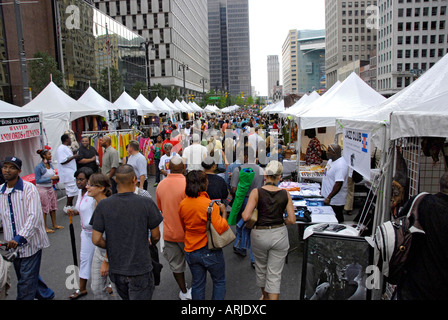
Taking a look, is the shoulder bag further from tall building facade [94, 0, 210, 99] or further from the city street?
tall building facade [94, 0, 210, 99]

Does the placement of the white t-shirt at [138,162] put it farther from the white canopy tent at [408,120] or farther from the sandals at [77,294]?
the white canopy tent at [408,120]

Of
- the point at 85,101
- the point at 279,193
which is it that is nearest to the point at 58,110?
the point at 85,101

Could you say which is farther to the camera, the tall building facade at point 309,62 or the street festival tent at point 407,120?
the tall building facade at point 309,62

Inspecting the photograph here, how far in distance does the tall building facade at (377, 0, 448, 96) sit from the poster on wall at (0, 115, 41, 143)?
9508cm

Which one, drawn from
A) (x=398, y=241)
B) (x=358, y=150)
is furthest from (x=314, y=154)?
(x=398, y=241)

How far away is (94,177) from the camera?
159 inches

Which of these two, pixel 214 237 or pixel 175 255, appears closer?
pixel 214 237

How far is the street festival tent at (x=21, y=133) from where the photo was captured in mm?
8973

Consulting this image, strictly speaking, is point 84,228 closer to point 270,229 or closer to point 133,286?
point 133,286

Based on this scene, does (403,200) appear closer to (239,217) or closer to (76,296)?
(239,217)

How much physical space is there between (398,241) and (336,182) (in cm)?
304

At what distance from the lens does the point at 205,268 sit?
4098mm

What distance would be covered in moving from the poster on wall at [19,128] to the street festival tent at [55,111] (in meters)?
1.77

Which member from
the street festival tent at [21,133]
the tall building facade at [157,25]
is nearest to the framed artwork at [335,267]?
the street festival tent at [21,133]
